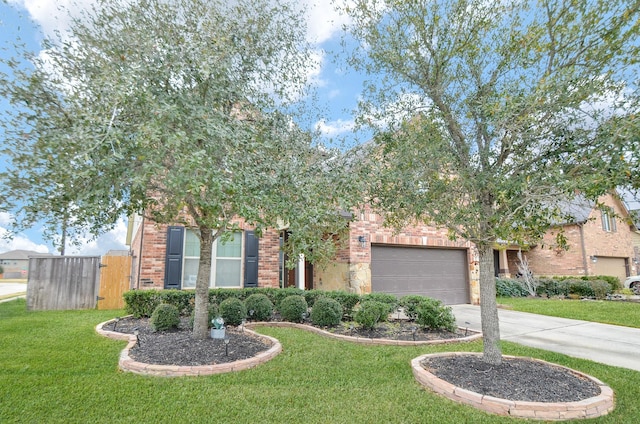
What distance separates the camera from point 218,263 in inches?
415

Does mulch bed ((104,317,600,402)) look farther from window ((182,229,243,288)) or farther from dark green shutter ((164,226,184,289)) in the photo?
window ((182,229,243,288))

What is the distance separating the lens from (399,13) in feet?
17.3

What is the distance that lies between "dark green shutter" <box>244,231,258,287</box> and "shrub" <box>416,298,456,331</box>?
198 inches

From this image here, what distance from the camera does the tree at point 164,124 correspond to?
3670 millimetres

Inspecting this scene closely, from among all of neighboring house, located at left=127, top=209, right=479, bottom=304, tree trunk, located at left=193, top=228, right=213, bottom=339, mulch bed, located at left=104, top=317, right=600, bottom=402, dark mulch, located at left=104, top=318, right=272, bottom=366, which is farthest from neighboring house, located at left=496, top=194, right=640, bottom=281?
tree trunk, located at left=193, top=228, right=213, bottom=339

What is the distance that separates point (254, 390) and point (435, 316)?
174 inches

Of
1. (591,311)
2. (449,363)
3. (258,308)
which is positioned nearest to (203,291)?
(258,308)

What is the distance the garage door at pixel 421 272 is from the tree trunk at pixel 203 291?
613cm

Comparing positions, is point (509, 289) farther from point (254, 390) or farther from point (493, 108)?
point (254, 390)

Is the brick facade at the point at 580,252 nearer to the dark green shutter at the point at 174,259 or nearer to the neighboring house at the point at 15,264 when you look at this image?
the dark green shutter at the point at 174,259

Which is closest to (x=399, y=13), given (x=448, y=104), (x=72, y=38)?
(x=448, y=104)

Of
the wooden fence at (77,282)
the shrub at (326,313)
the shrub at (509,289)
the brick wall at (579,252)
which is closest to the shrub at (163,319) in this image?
the shrub at (326,313)

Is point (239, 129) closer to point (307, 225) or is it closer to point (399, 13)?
A: point (307, 225)

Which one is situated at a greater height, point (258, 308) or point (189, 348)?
point (258, 308)
